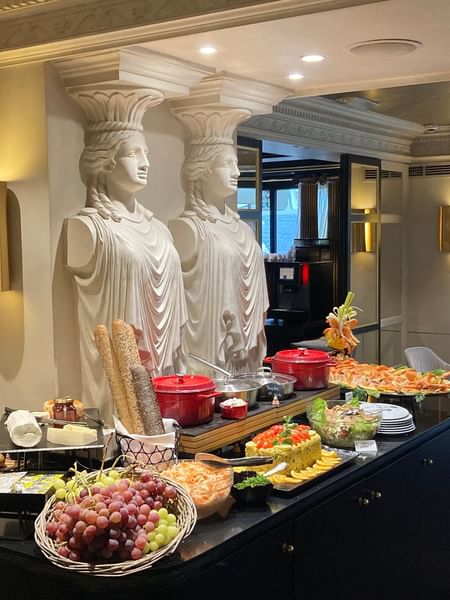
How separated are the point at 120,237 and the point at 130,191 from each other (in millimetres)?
230

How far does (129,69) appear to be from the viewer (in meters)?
2.86

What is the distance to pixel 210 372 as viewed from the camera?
354 cm

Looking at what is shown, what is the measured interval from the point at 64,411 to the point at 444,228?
597 centimetres

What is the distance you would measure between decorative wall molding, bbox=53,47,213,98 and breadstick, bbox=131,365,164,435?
3.71 feet

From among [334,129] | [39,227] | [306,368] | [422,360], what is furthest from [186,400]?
[334,129]

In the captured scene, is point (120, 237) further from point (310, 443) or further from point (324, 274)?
point (324, 274)

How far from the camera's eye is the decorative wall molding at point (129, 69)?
111 inches

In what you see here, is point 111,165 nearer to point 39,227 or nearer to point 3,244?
point 39,227

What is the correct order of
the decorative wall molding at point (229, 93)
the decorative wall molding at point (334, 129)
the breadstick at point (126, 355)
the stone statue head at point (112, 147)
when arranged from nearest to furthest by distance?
the breadstick at point (126, 355) → the stone statue head at point (112, 147) → the decorative wall molding at point (229, 93) → the decorative wall molding at point (334, 129)

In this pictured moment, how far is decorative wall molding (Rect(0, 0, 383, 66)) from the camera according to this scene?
2.46m

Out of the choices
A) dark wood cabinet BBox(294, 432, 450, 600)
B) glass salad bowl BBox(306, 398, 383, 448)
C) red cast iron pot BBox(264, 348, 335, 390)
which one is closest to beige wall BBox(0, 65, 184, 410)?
red cast iron pot BBox(264, 348, 335, 390)

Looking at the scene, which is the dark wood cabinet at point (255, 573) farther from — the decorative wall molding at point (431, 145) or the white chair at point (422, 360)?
the decorative wall molding at point (431, 145)

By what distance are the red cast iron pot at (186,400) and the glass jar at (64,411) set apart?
300 millimetres

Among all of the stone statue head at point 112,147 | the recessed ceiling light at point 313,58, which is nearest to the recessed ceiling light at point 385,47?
the recessed ceiling light at point 313,58
